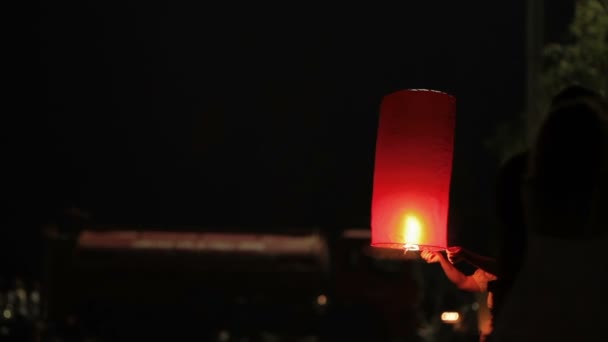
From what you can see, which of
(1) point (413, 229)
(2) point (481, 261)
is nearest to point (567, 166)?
(2) point (481, 261)

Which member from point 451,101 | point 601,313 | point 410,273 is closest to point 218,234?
point 410,273

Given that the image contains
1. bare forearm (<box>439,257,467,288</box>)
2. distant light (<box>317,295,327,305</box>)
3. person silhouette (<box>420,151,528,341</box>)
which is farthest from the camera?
distant light (<box>317,295,327,305</box>)

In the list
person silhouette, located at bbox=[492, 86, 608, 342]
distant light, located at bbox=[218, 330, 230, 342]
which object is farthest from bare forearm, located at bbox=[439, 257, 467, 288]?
distant light, located at bbox=[218, 330, 230, 342]

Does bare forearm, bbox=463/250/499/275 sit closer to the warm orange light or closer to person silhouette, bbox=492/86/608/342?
the warm orange light

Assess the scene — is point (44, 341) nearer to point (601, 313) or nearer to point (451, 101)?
point (451, 101)

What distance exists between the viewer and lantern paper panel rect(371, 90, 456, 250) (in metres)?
4.54

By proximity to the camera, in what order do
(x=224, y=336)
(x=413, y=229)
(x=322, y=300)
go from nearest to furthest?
(x=413, y=229)
(x=224, y=336)
(x=322, y=300)

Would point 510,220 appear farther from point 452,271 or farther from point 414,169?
point 452,271

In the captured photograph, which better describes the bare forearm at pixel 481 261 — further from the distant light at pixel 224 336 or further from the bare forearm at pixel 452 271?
the distant light at pixel 224 336

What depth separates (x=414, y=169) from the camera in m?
4.54

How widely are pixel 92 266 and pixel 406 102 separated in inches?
826

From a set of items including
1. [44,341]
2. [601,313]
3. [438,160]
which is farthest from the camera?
[44,341]

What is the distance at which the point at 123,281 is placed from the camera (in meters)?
24.7

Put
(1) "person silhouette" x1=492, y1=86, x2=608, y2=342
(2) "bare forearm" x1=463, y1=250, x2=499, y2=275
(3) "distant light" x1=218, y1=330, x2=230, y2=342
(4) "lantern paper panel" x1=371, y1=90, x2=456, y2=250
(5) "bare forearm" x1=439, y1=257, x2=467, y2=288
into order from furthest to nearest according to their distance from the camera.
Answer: (3) "distant light" x1=218, y1=330, x2=230, y2=342 < (5) "bare forearm" x1=439, y1=257, x2=467, y2=288 < (4) "lantern paper panel" x1=371, y1=90, x2=456, y2=250 < (2) "bare forearm" x1=463, y1=250, x2=499, y2=275 < (1) "person silhouette" x1=492, y1=86, x2=608, y2=342
